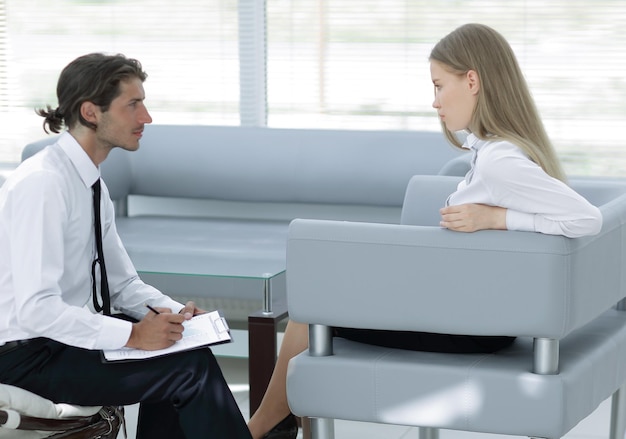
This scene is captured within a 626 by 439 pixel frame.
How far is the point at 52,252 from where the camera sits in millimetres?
2406

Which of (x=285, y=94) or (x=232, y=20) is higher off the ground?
(x=232, y=20)

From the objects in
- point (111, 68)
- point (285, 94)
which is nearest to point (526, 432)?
point (111, 68)

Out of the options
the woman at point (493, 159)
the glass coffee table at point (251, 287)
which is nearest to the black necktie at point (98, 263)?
the woman at point (493, 159)

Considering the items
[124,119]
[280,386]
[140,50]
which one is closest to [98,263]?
[124,119]

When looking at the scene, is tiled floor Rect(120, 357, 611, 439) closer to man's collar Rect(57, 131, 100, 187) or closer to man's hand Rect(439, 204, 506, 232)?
man's collar Rect(57, 131, 100, 187)

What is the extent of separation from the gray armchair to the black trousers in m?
0.18

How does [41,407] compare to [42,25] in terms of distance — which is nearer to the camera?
[41,407]

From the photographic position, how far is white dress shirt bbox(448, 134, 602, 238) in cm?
228

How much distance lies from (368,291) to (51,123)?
93 cm

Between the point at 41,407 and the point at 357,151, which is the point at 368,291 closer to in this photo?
the point at 41,407

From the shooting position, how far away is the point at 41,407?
241 cm

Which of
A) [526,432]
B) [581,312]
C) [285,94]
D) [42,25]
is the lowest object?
[526,432]

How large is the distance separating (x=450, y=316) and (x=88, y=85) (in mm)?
1036

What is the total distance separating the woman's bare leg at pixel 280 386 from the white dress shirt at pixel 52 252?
0.52 meters
